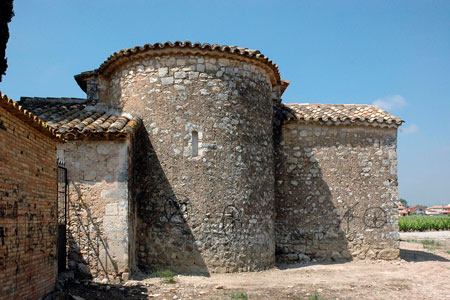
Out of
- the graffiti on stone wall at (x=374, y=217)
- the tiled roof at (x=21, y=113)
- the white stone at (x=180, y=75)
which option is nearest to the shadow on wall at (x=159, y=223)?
the white stone at (x=180, y=75)

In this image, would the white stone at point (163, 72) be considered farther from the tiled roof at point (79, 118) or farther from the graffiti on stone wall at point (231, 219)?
the graffiti on stone wall at point (231, 219)

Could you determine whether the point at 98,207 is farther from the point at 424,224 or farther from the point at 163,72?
the point at 424,224

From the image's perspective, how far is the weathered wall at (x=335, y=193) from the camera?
11.7 metres

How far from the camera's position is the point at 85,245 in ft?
29.6

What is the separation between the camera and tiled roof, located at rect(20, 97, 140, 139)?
30.0ft

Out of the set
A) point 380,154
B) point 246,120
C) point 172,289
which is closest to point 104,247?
point 172,289

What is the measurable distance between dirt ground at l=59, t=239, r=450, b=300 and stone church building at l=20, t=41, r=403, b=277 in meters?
0.53

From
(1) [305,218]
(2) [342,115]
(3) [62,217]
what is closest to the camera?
(3) [62,217]

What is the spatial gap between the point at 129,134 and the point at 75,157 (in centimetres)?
127

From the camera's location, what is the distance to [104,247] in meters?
8.98

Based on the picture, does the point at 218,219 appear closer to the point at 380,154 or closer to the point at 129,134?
the point at 129,134

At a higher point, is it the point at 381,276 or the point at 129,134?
the point at 129,134

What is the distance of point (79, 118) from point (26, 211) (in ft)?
14.3

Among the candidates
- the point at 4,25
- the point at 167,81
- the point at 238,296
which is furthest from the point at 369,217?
the point at 4,25
